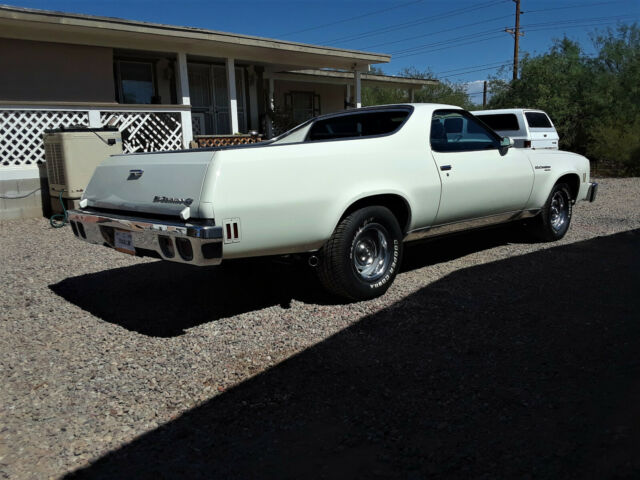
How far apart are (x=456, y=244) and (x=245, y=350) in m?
4.09

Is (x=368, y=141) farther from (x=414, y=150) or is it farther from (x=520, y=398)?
(x=520, y=398)

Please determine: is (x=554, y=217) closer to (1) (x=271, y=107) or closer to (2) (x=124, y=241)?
(2) (x=124, y=241)

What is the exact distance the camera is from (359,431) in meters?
2.90

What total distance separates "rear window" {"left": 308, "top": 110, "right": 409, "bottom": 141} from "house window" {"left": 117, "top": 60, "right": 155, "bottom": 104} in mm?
9359

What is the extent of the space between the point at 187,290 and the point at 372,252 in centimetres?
182

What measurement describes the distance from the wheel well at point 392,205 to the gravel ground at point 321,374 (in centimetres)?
64

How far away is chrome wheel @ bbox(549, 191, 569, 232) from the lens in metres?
7.20

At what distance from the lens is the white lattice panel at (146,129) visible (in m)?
11.2

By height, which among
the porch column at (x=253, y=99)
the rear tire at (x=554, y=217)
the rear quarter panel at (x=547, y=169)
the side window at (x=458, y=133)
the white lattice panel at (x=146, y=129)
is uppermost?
the porch column at (x=253, y=99)

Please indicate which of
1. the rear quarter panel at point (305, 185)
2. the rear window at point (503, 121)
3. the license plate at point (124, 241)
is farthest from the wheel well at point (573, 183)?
the rear window at point (503, 121)

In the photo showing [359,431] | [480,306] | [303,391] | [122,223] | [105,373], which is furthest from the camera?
[480,306]

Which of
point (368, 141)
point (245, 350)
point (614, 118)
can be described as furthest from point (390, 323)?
point (614, 118)

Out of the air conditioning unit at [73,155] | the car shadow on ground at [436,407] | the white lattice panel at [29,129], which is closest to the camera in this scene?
the car shadow on ground at [436,407]

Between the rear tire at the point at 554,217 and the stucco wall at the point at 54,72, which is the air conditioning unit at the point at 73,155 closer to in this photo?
the stucco wall at the point at 54,72
